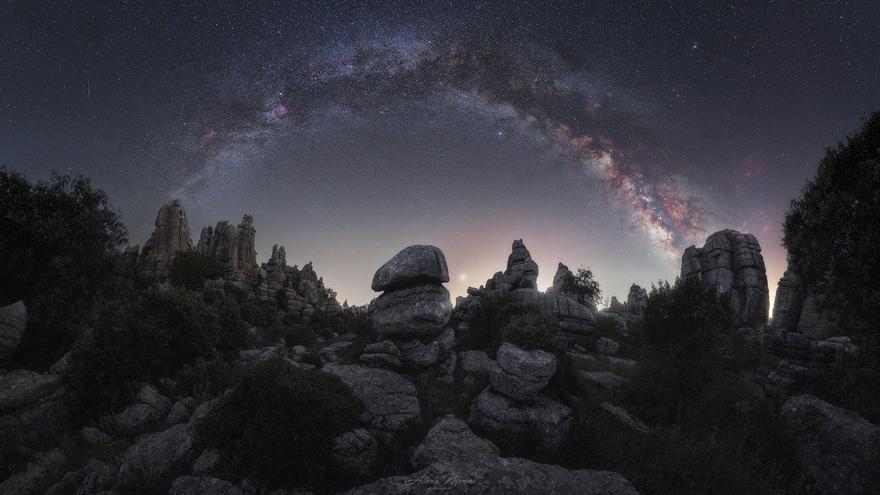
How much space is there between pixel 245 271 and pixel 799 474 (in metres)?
71.9

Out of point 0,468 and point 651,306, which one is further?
point 651,306

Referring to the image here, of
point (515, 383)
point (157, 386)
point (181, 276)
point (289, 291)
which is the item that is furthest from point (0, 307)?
point (289, 291)

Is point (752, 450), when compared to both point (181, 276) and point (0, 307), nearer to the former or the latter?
point (0, 307)

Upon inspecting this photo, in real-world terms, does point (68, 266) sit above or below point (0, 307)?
above

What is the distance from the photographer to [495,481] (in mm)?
9555

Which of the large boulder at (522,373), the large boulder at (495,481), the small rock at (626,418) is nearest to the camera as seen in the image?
the large boulder at (495,481)

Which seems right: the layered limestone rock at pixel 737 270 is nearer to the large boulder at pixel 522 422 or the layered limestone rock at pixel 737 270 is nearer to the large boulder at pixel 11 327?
the large boulder at pixel 522 422

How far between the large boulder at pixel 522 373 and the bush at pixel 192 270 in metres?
51.4

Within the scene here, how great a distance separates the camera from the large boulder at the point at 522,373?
1534 cm

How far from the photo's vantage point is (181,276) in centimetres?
5100

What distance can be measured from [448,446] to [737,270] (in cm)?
5546

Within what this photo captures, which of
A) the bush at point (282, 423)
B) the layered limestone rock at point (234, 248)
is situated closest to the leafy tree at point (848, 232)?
the bush at point (282, 423)

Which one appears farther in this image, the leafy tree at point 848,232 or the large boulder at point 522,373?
the large boulder at point 522,373

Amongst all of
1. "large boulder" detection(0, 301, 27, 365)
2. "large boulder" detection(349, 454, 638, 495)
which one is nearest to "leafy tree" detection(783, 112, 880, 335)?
"large boulder" detection(349, 454, 638, 495)
